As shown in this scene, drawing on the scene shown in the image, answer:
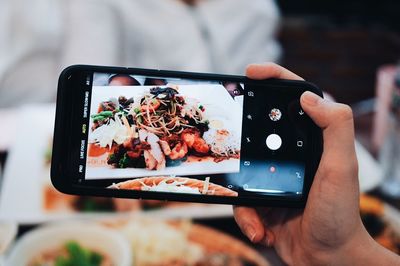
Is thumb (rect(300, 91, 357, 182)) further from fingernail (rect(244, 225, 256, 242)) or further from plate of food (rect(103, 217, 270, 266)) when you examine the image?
plate of food (rect(103, 217, 270, 266))

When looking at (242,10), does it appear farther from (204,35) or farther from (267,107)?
(267,107)

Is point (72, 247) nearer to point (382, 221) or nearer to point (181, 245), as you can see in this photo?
point (181, 245)

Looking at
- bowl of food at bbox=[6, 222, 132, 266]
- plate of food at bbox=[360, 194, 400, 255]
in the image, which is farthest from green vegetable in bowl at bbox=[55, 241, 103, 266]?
plate of food at bbox=[360, 194, 400, 255]

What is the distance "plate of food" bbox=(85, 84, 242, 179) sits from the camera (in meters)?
0.53

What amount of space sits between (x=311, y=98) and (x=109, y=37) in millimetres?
987

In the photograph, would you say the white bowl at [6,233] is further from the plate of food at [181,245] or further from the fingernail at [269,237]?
the fingernail at [269,237]

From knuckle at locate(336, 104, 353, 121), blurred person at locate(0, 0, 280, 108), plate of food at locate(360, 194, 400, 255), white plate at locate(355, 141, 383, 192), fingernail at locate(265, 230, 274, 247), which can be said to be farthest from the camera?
blurred person at locate(0, 0, 280, 108)

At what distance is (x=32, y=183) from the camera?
2.95 ft

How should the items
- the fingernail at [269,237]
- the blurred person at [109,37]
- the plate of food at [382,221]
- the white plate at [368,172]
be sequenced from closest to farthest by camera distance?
the fingernail at [269,237] < the plate of food at [382,221] < the white plate at [368,172] < the blurred person at [109,37]

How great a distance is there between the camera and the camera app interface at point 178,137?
0.53 metres

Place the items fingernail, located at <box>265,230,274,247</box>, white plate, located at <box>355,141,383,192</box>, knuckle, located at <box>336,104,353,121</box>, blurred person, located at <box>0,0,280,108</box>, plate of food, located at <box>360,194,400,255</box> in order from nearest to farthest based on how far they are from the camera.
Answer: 1. knuckle, located at <box>336,104,353,121</box>
2. fingernail, located at <box>265,230,274,247</box>
3. plate of food, located at <box>360,194,400,255</box>
4. white plate, located at <box>355,141,383,192</box>
5. blurred person, located at <box>0,0,280,108</box>

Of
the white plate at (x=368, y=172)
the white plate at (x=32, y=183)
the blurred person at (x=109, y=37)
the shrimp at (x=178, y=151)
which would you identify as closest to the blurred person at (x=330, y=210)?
the shrimp at (x=178, y=151)

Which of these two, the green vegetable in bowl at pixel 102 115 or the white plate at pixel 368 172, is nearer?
the green vegetable in bowl at pixel 102 115

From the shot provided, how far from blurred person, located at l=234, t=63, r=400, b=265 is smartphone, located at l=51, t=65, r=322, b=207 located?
15 mm
